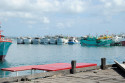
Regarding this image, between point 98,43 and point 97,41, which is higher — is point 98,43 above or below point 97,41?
below

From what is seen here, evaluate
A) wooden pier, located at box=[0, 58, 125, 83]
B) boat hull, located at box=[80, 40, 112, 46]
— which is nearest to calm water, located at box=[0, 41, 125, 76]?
wooden pier, located at box=[0, 58, 125, 83]

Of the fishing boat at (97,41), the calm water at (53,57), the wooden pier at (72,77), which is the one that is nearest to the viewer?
the wooden pier at (72,77)

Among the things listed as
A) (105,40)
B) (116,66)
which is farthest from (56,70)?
(105,40)

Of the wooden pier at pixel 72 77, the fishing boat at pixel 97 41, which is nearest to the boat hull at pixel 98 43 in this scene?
the fishing boat at pixel 97 41

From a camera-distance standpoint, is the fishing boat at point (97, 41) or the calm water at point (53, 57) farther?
the fishing boat at point (97, 41)

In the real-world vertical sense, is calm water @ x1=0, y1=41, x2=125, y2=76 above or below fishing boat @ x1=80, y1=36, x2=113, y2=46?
below

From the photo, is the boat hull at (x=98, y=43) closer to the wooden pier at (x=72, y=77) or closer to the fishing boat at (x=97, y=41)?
the fishing boat at (x=97, y=41)

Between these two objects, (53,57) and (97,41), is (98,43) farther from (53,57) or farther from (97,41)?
(53,57)

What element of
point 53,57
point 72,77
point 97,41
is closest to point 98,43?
point 97,41

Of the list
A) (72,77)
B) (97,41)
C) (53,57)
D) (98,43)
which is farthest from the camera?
(97,41)

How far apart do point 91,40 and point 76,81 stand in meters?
146

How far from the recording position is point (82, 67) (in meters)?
15.9

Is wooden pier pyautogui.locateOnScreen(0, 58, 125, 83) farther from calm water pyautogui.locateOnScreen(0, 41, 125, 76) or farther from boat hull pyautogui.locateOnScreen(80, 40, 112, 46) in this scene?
boat hull pyautogui.locateOnScreen(80, 40, 112, 46)

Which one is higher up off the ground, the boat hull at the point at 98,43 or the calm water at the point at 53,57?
the boat hull at the point at 98,43
